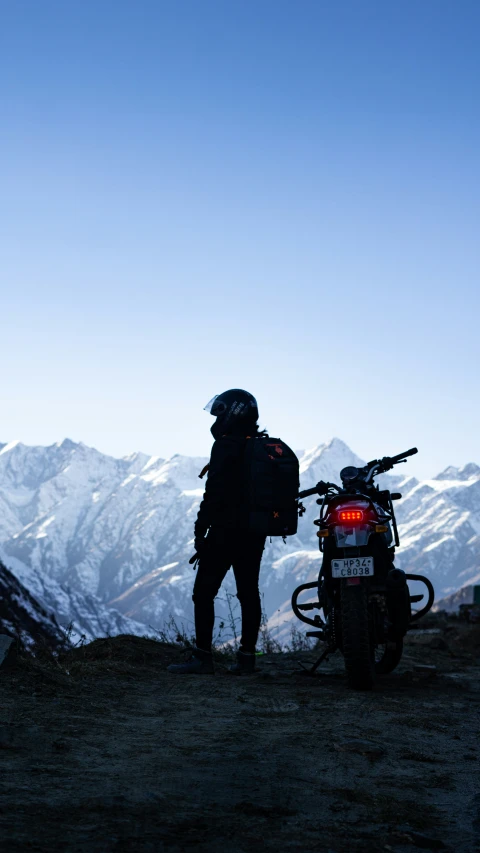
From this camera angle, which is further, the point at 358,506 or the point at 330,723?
the point at 358,506

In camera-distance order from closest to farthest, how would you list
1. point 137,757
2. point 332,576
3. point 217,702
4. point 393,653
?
point 137,757 → point 217,702 → point 332,576 → point 393,653

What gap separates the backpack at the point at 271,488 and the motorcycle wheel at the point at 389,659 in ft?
4.34

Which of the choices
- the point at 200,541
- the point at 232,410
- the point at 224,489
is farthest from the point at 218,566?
the point at 232,410

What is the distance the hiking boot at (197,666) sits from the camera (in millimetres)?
7953

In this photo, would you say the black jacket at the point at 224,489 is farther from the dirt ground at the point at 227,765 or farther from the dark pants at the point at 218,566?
the dirt ground at the point at 227,765

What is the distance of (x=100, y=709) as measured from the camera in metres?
5.41

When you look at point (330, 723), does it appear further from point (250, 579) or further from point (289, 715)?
point (250, 579)

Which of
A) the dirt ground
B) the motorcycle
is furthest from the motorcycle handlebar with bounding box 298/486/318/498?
the dirt ground

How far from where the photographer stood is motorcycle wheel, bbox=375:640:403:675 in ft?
24.9

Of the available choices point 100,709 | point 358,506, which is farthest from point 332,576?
point 100,709

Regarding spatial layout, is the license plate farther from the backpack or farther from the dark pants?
the dark pants

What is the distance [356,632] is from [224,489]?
6.37 ft

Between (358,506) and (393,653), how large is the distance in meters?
1.45

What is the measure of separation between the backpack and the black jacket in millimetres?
126
